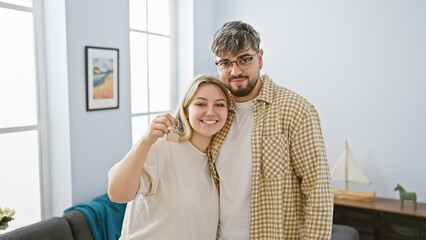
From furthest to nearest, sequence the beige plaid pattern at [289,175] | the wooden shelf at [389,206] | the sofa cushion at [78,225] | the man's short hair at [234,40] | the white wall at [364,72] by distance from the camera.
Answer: the white wall at [364,72] → the wooden shelf at [389,206] → the sofa cushion at [78,225] → the man's short hair at [234,40] → the beige plaid pattern at [289,175]

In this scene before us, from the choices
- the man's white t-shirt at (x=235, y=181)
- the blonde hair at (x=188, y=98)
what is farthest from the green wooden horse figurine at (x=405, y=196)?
the blonde hair at (x=188, y=98)

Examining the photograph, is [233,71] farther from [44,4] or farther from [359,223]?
[359,223]

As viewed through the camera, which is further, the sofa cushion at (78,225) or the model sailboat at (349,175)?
the model sailboat at (349,175)

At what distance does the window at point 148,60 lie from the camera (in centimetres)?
353

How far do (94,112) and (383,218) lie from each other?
245 centimetres

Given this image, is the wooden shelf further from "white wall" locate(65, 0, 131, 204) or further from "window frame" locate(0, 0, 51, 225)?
"window frame" locate(0, 0, 51, 225)

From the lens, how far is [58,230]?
237 cm

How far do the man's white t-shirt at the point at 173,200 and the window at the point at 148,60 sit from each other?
1.97m

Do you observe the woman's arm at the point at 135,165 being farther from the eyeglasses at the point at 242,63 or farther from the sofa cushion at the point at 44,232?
the sofa cushion at the point at 44,232

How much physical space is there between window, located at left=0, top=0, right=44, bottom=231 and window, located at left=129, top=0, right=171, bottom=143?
97 centimetres

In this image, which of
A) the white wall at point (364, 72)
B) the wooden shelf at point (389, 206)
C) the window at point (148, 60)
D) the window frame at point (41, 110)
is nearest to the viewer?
the window frame at point (41, 110)

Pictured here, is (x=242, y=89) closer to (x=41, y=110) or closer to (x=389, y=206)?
(x=41, y=110)

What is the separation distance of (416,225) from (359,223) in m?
0.45

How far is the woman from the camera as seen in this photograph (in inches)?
61.5
